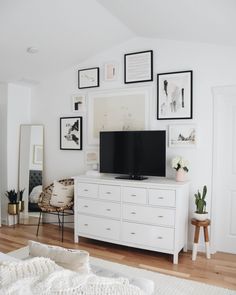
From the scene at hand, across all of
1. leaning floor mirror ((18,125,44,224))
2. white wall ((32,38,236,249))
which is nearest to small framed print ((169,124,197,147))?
white wall ((32,38,236,249))

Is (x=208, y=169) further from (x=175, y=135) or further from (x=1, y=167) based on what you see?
(x=1, y=167)

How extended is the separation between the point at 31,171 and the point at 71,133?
1.05 meters

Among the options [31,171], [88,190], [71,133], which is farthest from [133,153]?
[31,171]

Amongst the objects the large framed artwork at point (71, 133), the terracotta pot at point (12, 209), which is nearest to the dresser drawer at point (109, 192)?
the large framed artwork at point (71, 133)

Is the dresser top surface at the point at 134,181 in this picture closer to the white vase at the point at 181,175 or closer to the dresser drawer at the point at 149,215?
the white vase at the point at 181,175

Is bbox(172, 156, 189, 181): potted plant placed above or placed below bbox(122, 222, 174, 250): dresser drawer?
above

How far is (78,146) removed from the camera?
14.5 feet

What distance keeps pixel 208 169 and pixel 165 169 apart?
55 cm

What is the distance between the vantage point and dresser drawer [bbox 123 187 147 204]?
3367mm

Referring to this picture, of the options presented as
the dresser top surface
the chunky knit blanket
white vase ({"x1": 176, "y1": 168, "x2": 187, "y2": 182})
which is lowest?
the chunky knit blanket

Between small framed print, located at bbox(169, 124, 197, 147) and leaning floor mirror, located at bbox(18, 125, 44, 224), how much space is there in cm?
237

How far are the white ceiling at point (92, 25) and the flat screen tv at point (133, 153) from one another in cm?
128

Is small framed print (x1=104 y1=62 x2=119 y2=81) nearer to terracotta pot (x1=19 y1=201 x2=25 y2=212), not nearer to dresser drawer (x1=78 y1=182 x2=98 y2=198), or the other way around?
dresser drawer (x1=78 y1=182 x2=98 y2=198)

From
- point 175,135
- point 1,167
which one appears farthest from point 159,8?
point 1,167
